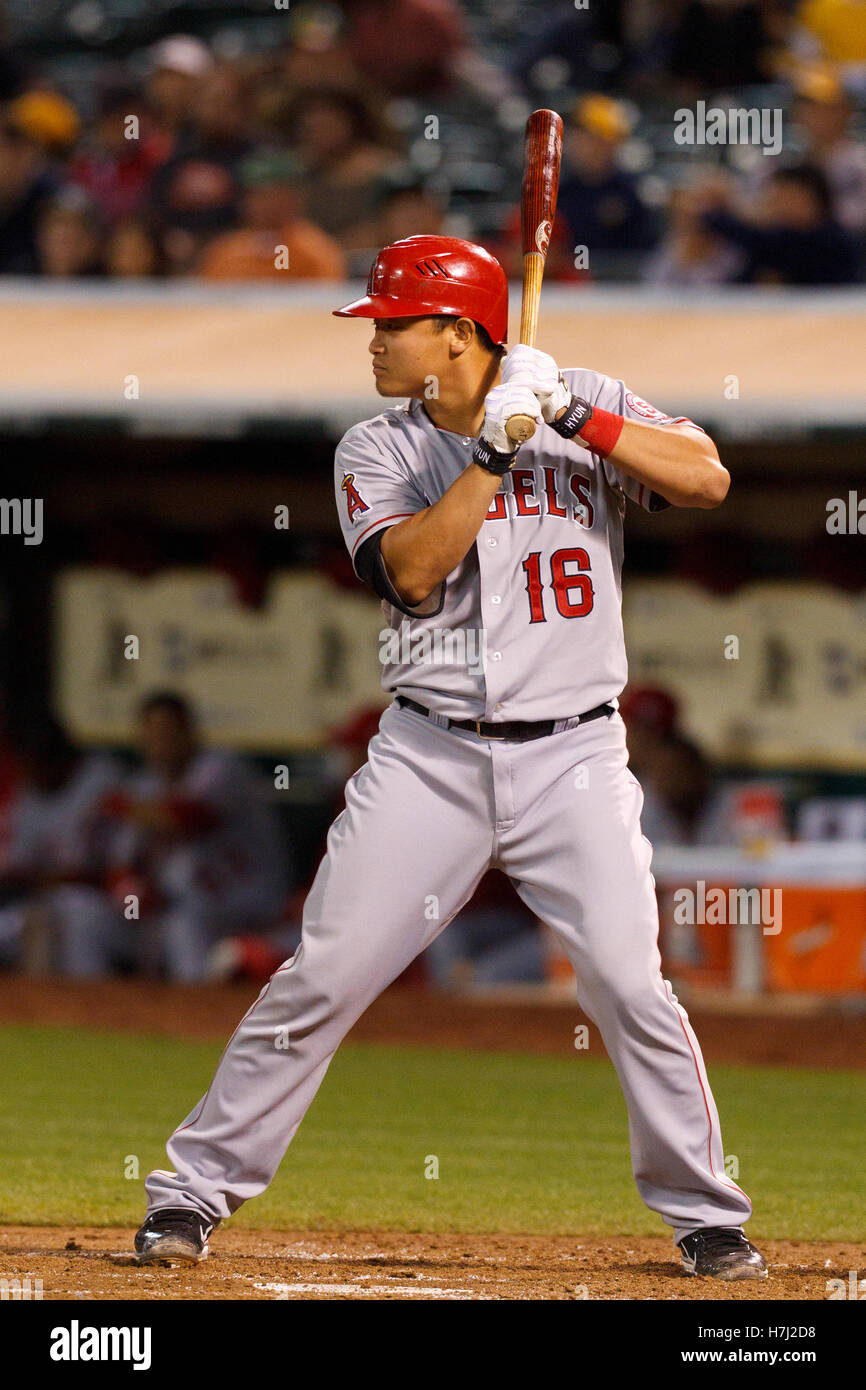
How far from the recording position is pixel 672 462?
305cm

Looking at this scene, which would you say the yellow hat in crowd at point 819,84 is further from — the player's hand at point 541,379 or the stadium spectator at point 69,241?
the player's hand at point 541,379

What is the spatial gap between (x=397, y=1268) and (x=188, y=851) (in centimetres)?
451

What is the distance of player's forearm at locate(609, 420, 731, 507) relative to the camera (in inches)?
119

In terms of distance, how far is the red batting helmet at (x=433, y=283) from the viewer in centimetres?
313

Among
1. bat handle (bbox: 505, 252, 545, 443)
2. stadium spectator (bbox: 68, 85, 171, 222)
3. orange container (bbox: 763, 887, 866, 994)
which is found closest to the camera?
bat handle (bbox: 505, 252, 545, 443)

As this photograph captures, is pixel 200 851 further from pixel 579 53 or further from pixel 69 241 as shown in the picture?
pixel 579 53

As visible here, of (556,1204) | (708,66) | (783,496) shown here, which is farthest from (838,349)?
(556,1204)

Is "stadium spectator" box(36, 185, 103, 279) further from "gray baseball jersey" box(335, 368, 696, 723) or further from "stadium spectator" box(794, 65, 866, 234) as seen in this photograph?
"gray baseball jersey" box(335, 368, 696, 723)

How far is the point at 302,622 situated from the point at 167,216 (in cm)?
186

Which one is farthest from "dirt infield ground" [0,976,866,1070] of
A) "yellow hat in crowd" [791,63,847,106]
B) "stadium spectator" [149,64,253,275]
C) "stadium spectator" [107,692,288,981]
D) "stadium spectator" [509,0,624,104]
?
"stadium spectator" [509,0,624,104]

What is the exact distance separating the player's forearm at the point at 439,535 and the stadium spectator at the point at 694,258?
4.94m

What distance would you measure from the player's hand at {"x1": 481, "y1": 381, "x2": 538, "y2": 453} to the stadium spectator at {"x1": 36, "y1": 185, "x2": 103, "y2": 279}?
18.0ft

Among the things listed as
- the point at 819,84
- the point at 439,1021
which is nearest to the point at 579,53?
the point at 819,84

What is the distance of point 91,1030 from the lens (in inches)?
268
